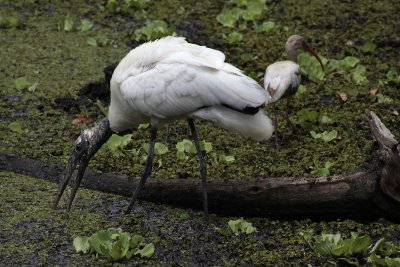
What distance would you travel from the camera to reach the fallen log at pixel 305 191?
5.55 meters

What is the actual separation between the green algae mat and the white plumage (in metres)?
0.68

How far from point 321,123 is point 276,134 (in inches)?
24.3

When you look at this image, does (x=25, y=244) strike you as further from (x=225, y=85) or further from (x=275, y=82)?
(x=275, y=82)

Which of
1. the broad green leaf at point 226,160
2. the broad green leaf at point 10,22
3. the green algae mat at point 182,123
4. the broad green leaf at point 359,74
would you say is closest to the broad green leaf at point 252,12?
the green algae mat at point 182,123

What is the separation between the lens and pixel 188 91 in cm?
589

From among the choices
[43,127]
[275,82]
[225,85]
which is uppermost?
[225,85]

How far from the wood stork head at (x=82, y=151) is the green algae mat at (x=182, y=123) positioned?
18 cm

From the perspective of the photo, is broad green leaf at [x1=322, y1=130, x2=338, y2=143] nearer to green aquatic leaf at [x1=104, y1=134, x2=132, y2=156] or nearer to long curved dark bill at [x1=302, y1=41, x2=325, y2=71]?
long curved dark bill at [x1=302, y1=41, x2=325, y2=71]

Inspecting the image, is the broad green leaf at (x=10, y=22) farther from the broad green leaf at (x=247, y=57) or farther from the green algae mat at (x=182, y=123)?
the broad green leaf at (x=247, y=57)

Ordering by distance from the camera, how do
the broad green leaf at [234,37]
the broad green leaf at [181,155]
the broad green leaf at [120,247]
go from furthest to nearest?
1. the broad green leaf at [234,37]
2. the broad green leaf at [181,155]
3. the broad green leaf at [120,247]

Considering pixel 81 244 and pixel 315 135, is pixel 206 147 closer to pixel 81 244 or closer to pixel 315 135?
pixel 315 135

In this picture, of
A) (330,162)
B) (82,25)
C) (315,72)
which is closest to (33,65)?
(82,25)

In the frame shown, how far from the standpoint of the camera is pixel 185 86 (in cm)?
589

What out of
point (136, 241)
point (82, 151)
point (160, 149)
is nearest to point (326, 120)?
point (160, 149)
